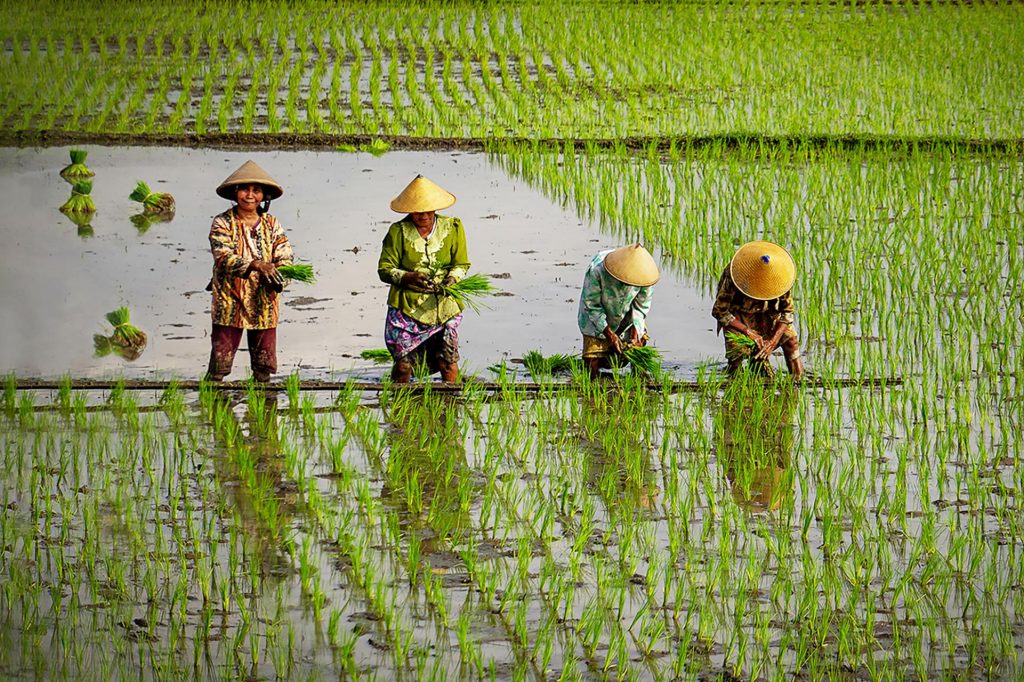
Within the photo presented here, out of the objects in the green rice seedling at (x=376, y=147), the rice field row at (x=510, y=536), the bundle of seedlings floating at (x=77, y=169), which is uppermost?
the green rice seedling at (x=376, y=147)

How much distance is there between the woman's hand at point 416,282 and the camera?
5.86 metres

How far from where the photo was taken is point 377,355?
6.27m

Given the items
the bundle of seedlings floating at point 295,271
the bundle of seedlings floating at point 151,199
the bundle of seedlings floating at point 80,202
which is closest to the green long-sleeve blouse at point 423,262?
the bundle of seedlings floating at point 295,271

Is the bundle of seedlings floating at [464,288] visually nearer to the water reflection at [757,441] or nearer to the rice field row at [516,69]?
the water reflection at [757,441]

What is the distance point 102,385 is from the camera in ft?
18.4

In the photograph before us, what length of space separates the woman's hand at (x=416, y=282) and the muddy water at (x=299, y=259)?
516 millimetres

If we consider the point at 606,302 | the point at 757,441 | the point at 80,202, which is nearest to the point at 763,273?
the point at 606,302

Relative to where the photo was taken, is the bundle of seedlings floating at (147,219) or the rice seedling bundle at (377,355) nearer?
the rice seedling bundle at (377,355)

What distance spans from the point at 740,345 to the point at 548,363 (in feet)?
2.57

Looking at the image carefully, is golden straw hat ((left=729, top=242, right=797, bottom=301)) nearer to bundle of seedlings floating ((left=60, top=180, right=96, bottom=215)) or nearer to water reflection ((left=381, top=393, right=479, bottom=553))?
water reflection ((left=381, top=393, right=479, bottom=553))

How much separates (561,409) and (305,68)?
7.36 metres

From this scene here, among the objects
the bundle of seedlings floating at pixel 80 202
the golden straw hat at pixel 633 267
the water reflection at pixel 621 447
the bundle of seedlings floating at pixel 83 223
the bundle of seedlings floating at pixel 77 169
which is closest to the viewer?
the water reflection at pixel 621 447

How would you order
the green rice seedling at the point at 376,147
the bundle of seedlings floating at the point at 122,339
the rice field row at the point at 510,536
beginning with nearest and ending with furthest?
1. the rice field row at the point at 510,536
2. the bundle of seedlings floating at the point at 122,339
3. the green rice seedling at the point at 376,147

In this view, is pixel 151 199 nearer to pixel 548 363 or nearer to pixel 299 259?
pixel 299 259
